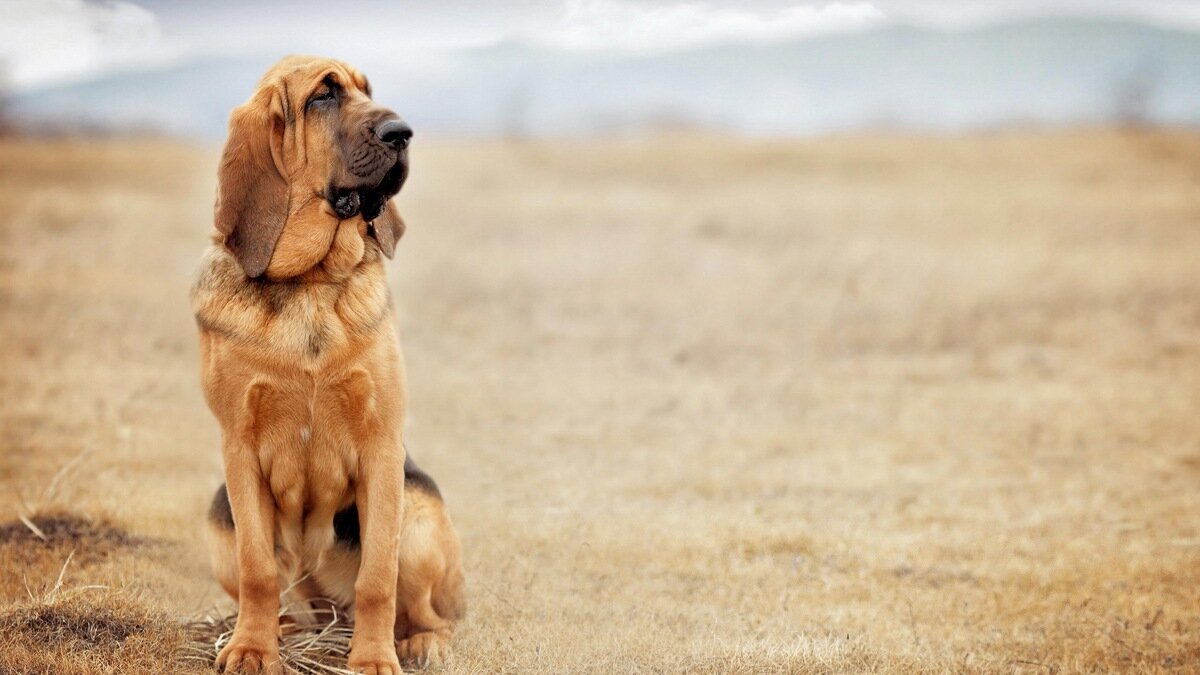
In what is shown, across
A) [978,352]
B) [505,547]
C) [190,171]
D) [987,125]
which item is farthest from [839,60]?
[505,547]

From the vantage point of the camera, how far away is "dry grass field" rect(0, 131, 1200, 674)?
577 centimetres

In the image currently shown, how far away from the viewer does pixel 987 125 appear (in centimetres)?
3531

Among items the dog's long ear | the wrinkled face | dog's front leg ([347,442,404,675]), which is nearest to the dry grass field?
dog's front leg ([347,442,404,675])

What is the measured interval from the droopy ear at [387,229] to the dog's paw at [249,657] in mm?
1783

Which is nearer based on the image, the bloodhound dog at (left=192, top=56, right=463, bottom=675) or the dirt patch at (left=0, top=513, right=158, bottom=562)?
the bloodhound dog at (left=192, top=56, right=463, bottom=675)

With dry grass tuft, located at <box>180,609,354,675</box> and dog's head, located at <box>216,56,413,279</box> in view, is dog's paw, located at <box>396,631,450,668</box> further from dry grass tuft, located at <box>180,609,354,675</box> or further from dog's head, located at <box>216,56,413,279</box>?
dog's head, located at <box>216,56,413,279</box>

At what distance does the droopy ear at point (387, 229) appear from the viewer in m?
5.01

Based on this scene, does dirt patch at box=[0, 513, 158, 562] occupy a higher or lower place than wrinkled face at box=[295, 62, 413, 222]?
lower

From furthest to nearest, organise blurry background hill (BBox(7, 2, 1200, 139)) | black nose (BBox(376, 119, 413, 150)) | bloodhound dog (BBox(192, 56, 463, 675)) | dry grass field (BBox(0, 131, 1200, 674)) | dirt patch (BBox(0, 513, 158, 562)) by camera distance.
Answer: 1. blurry background hill (BBox(7, 2, 1200, 139))
2. dirt patch (BBox(0, 513, 158, 562))
3. dry grass field (BBox(0, 131, 1200, 674))
4. bloodhound dog (BBox(192, 56, 463, 675))
5. black nose (BBox(376, 119, 413, 150))

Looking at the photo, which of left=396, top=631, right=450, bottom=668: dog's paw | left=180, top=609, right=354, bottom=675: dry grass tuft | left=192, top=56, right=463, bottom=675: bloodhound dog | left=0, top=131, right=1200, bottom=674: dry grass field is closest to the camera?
left=192, top=56, right=463, bottom=675: bloodhound dog

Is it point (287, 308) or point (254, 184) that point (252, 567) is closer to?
point (287, 308)

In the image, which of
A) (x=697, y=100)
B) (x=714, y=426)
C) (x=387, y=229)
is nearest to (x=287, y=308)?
(x=387, y=229)

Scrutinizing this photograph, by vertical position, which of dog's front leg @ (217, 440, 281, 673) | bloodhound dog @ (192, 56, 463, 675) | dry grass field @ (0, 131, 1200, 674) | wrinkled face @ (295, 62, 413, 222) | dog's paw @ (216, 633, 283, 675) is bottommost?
dry grass field @ (0, 131, 1200, 674)

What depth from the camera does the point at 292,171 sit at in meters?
4.74
